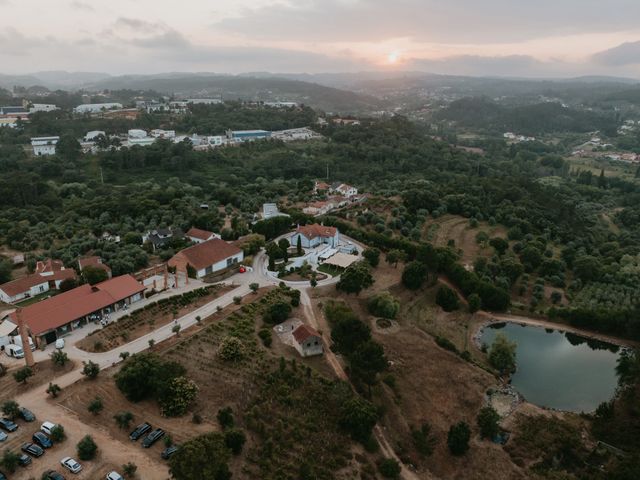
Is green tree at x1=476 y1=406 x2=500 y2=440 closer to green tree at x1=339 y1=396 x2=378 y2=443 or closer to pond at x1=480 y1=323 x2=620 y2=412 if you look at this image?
pond at x1=480 y1=323 x2=620 y2=412

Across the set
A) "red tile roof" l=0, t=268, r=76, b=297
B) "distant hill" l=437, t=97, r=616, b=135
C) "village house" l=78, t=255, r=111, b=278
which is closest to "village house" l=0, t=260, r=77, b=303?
"red tile roof" l=0, t=268, r=76, b=297

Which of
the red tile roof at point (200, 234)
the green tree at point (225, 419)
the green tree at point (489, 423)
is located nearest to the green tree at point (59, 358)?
the green tree at point (225, 419)

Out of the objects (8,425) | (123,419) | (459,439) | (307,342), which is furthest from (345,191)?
(8,425)

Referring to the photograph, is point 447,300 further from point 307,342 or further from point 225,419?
point 225,419

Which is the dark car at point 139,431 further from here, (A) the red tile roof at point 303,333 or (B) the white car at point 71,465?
(A) the red tile roof at point 303,333

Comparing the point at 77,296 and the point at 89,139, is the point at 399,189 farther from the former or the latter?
the point at 89,139

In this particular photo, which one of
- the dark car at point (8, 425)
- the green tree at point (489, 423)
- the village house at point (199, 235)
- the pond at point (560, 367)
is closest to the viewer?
the dark car at point (8, 425)
